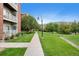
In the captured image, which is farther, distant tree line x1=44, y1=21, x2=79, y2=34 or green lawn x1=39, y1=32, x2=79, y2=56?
distant tree line x1=44, y1=21, x2=79, y2=34

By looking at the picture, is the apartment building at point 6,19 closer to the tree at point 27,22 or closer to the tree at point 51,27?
the tree at point 27,22

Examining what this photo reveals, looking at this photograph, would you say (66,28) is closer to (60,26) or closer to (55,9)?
(60,26)

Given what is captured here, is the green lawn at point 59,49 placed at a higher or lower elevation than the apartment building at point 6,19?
lower

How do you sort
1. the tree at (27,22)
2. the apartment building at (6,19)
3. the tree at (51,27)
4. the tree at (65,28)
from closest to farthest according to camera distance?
the apartment building at (6,19) < the tree at (65,28) < the tree at (27,22) < the tree at (51,27)

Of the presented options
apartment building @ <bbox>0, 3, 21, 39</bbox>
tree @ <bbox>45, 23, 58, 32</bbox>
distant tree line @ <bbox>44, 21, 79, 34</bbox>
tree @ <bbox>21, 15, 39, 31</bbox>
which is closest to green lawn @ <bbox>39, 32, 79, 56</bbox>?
apartment building @ <bbox>0, 3, 21, 39</bbox>

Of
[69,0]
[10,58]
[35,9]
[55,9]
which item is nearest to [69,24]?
[55,9]

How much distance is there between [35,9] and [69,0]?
21.6 meters

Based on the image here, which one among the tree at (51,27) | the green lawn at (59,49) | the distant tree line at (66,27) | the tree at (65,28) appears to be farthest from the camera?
the tree at (51,27)

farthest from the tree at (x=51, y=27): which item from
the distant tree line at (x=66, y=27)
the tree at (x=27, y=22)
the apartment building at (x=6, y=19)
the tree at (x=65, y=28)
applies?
the apartment building at (x=6, y=19)

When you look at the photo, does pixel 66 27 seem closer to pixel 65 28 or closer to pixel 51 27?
pixel 65 28

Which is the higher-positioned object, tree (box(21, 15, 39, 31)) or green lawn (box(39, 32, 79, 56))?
tree (box(21, 15, 39, 31))

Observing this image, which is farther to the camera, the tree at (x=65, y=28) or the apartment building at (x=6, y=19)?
the tree at (x=65, y=28)

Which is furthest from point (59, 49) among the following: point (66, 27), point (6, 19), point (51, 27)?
point (51, 27)

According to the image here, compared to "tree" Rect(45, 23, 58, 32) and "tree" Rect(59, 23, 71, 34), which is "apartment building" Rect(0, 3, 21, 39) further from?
"tree" Rect(45, 23, 58, 32)
